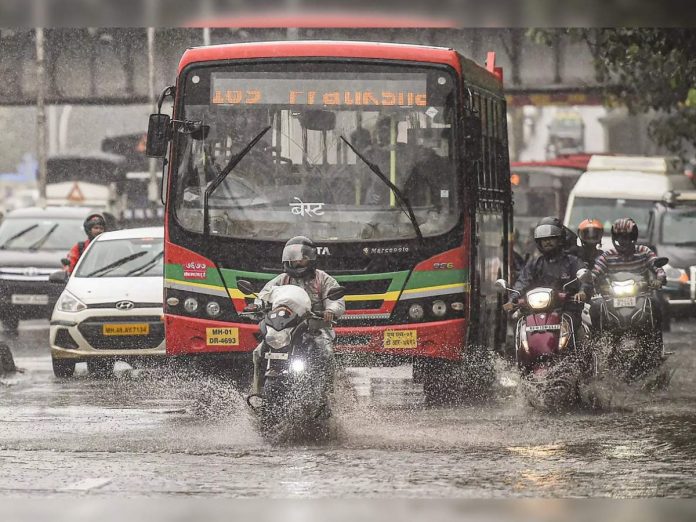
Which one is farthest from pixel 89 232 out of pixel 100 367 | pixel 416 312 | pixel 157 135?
pixel 416 312

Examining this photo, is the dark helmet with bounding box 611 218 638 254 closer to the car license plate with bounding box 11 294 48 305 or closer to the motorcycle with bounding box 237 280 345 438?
the motorcycle with bounding box 237 280 345 438

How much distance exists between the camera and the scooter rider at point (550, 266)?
583 inches

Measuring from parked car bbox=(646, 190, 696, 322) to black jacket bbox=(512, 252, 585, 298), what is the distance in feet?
39.2

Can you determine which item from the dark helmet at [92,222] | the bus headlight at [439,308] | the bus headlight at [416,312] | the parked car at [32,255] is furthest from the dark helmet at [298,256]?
the parked car at [32,255]

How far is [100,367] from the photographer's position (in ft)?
62.0

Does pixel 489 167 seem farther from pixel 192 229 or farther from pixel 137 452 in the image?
pixel 137 452

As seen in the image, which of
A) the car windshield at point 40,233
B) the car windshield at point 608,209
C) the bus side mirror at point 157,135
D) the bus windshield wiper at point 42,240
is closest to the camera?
the bus side mirror at point 157,135

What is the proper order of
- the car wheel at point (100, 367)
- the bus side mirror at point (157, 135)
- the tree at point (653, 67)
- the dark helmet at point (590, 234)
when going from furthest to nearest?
the tree at point (653, 67) → the car wheel at point (100, 367) → the dark helmet at point (590, 234) → the bus side mirror at point (157, 135)

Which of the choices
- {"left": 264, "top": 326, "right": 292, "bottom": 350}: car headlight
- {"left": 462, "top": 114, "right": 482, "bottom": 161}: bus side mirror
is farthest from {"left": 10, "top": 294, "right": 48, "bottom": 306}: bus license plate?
{"left": 264, "top": 326, "right": 292, "bottom": 350}: car headlight

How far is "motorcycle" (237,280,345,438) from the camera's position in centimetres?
1227

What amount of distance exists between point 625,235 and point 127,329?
16.1ft

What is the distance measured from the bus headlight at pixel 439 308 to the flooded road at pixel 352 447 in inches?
30.8

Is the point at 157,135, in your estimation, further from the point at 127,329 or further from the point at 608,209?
the point at 608,209

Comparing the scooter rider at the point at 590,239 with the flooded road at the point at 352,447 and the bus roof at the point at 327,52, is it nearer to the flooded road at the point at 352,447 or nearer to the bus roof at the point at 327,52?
the flooded road at the point at 352,447
